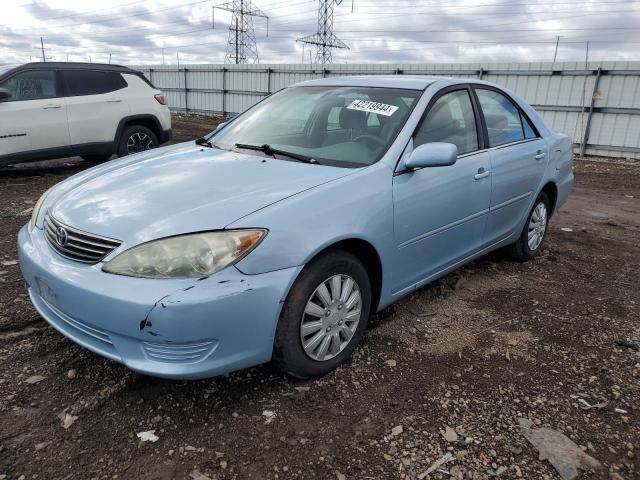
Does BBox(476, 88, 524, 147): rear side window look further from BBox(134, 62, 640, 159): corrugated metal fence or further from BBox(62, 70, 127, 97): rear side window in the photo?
BBox(134, 62, 640, 159): corrugated metal fence

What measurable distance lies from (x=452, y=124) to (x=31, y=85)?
20.6 feet

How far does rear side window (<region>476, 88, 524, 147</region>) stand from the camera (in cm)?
393

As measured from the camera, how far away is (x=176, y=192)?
2.56 meters

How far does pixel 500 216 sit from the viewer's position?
13.1 ft

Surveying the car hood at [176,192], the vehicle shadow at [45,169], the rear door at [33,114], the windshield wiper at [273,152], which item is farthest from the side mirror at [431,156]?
the vehicle shadow at [45,169]

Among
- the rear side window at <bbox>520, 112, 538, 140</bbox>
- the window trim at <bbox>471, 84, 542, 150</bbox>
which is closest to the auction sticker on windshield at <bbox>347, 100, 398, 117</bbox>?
the window trim at <bbox>471, 84, 542, 150</bbox>

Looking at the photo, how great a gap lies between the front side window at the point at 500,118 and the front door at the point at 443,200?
195 mm

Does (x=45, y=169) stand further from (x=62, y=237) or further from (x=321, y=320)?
(x=321, y=320)

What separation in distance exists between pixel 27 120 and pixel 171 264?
616 cm

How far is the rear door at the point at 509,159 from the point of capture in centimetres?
387

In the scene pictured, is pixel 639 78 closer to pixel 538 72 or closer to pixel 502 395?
pixel 538 72

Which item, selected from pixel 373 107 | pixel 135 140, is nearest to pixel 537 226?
pixel 373 107

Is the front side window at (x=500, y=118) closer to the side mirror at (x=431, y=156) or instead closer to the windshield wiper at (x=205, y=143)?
the side mirror at (x=431, y=156)

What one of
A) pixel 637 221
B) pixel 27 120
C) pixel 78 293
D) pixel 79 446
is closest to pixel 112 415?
pixel 79 446
